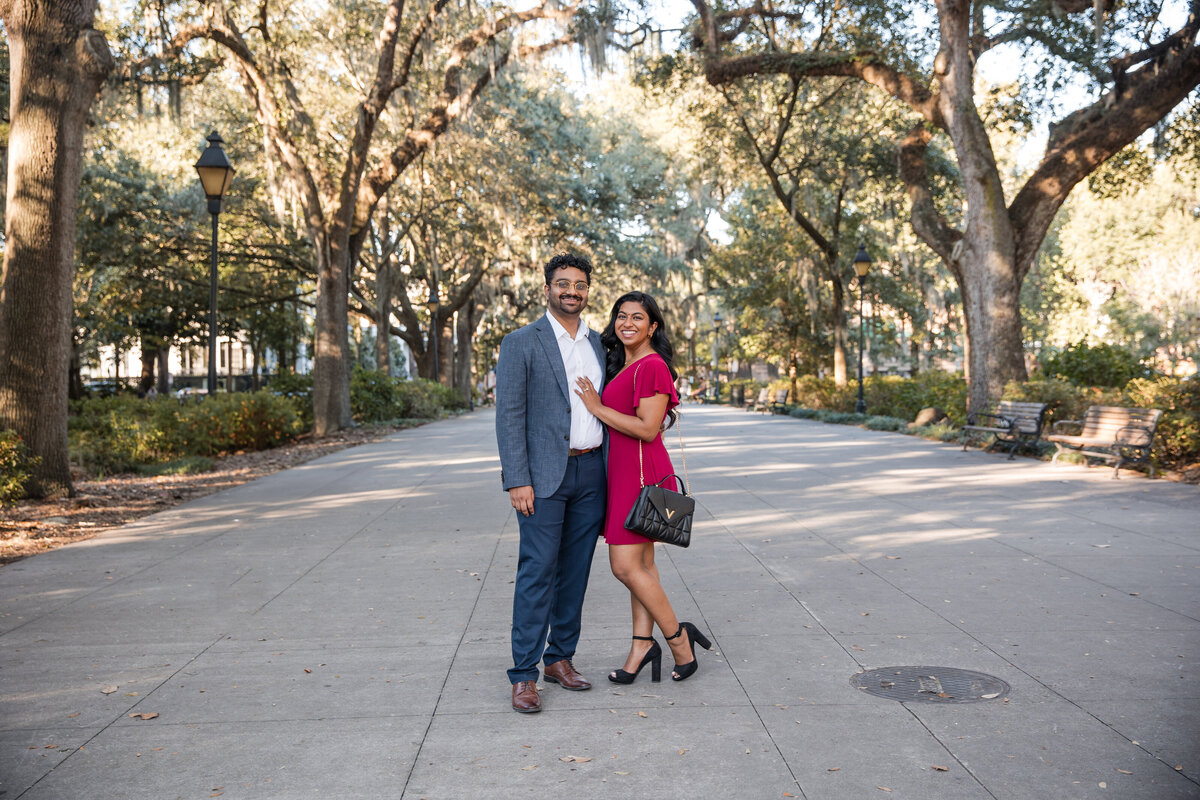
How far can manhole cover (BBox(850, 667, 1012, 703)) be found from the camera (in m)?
4.37

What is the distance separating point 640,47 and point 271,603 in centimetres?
1750

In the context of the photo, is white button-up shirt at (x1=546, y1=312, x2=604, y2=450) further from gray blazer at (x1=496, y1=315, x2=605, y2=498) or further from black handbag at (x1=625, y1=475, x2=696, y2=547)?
black handbag at (x1=625, y1=475, x2=696, y2=547)

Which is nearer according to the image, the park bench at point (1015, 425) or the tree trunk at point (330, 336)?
the park bench at point (1015, 425)

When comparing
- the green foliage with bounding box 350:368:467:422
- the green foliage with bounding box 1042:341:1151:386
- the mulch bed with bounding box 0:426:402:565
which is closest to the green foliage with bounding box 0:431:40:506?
the mulch bed with bounding box 0:426:402:565

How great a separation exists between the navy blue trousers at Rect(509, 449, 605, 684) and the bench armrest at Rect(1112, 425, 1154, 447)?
1027cm

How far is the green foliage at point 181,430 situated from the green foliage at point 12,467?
4272 mm

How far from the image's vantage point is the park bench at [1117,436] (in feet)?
40.8

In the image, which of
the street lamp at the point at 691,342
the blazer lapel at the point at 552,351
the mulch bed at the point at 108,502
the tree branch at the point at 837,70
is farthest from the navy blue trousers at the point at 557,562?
the street lamp at the point at 691,342

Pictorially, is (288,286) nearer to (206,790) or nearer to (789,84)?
(789,84)

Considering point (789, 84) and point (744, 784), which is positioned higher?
point (789, 84)

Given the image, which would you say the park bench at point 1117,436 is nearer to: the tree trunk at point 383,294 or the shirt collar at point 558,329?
the shirt collar at point 558,329

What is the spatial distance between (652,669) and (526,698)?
72 cm

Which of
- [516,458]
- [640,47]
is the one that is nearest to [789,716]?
[516,458]

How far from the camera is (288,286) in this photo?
33.0m
